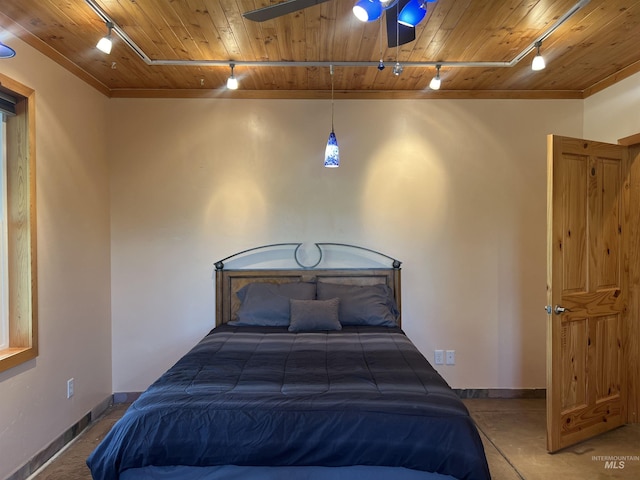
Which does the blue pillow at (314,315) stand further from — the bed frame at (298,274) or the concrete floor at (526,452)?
the concrete floor at (526,452)

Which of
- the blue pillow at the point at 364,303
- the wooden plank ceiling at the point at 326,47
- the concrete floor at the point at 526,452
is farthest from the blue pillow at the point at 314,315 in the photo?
the wooden plank ceiling at the point at 326,47

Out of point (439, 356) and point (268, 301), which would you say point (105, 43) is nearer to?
point (268, 301)

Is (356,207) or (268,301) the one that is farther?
(356,207)

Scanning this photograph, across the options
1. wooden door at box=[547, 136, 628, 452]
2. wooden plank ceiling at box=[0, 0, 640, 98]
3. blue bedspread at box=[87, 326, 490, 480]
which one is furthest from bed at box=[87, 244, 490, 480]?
wooden plank ceiling at box=[0, 0, 640, 98]

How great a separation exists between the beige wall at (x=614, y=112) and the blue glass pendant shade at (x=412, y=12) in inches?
88.2

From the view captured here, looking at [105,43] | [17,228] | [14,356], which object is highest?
[105,43]

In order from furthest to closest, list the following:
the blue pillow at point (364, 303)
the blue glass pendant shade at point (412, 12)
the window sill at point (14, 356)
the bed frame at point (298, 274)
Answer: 1. the bed frame at point (298, 274)
2. the blue pillow at point (364, 303)
3. the window sill at point (14, 356)
4. the blue glass pendant shade at point (412, 12)

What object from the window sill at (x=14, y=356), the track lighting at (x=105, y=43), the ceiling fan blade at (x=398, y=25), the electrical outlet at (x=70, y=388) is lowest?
the electrical outlet at (x=70, y=388)

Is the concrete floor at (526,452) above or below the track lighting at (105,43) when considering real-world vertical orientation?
below

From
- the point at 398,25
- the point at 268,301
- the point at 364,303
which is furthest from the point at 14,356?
the point at 398,25

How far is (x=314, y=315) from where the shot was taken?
2.89 meters

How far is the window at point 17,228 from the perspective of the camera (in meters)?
2.33

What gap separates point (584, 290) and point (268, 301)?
7.34 feet

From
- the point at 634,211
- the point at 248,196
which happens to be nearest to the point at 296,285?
the point at 248,196
